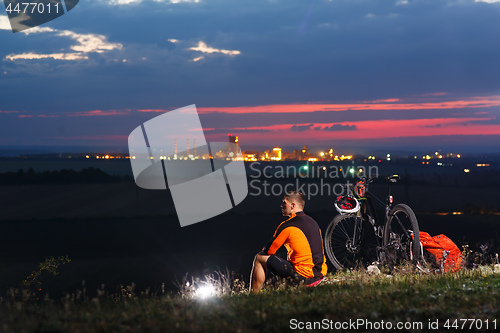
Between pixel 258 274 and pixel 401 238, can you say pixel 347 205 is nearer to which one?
pixel 401 238

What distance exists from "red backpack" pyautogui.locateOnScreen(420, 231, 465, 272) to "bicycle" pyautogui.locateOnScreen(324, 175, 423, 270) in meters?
0.38

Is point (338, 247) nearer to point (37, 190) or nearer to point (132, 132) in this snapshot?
point (132, 132)

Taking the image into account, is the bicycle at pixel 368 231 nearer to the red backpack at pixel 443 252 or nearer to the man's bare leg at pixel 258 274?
the red backpack at pixel 443 252

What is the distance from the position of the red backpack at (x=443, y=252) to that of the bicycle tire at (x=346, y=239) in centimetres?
120

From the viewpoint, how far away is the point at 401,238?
386 inches

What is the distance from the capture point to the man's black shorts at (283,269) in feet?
26.2

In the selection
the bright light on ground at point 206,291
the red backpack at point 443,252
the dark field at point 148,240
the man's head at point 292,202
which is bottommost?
the dark field at point 148,240

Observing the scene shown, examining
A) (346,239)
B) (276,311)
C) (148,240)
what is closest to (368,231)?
(346,239)

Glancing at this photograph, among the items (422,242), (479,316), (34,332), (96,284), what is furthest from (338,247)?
(96,284)

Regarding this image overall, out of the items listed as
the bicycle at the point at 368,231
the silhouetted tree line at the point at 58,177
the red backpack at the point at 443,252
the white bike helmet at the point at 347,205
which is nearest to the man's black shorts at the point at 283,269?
the bicycle at the point at 368,231

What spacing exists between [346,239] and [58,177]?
6226cm

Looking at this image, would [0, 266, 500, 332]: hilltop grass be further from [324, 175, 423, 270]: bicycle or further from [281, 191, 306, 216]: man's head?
[324, 175, 423, 270]: bicycle

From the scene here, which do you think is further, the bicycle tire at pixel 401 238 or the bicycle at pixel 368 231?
the bicycle at pixel 368 231

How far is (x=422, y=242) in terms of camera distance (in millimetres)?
9859
